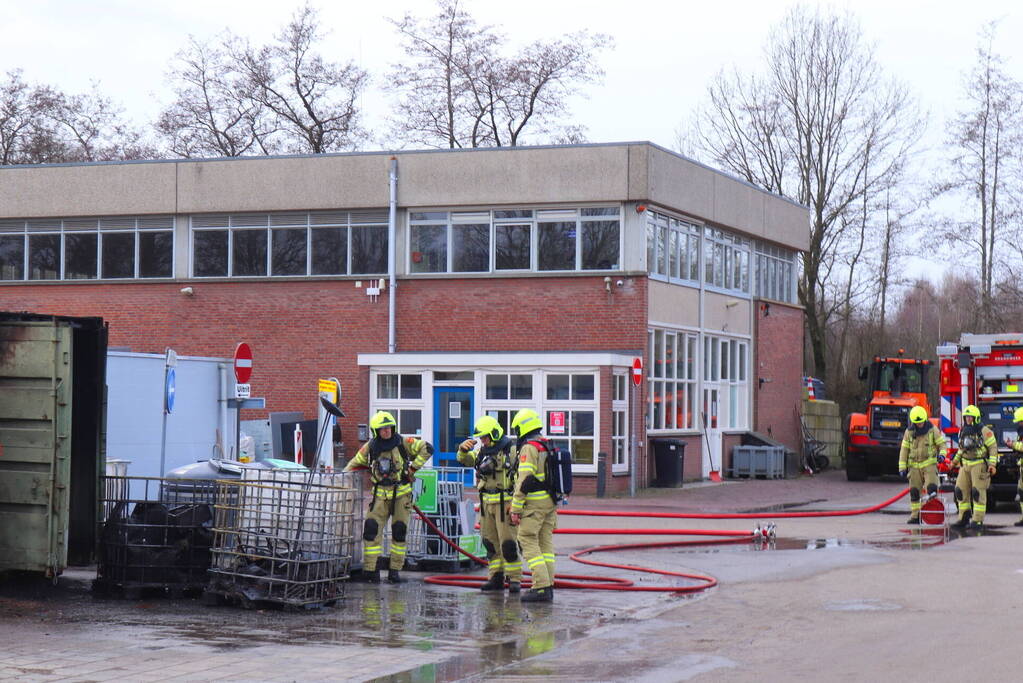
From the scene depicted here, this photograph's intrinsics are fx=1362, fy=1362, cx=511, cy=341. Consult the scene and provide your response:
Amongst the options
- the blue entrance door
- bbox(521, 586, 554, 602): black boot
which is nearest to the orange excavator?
→ the blue entrance door

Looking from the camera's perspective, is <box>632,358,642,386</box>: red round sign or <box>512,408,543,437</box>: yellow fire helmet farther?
<box>632,358,642,386</box>: red round sign

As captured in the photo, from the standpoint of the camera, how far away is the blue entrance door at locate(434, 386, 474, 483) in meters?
28.1

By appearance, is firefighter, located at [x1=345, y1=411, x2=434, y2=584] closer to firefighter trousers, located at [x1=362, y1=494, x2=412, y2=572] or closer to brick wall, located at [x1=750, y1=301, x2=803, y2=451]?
firefighter trousers, located at [x1=362, y1=494, x2=412, y2=572]

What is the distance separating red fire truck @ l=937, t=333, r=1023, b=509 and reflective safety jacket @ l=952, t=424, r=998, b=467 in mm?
4492

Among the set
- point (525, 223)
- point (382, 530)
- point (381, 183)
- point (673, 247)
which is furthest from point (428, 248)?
point (382, 530)

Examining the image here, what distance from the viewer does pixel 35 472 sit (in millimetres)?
12117

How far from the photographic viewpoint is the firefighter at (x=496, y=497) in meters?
13.0

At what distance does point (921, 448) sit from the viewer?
2086 cm

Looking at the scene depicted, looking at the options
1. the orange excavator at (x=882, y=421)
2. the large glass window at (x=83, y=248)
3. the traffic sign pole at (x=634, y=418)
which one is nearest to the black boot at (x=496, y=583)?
the traffic sign pole at (x=634, y=418)

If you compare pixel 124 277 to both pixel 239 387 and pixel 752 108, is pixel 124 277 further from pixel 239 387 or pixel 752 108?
pixel 752 108

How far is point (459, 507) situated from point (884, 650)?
240 inches

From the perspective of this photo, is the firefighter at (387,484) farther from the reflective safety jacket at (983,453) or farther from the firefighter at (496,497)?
the reflective safety jacket at (983,453)

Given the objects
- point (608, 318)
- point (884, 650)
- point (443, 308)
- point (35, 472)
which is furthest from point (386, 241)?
point (884, 650)

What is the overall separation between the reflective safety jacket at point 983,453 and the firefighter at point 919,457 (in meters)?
0.65
